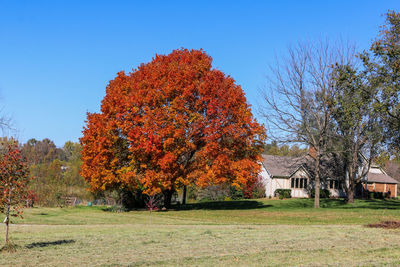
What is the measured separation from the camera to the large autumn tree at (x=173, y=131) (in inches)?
Answer: 1128

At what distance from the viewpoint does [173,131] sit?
28.0 meters

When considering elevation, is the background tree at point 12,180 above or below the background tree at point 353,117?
below

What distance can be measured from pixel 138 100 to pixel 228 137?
7022mm

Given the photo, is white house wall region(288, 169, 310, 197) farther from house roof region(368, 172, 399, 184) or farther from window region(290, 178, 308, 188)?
house roof region(368, 172, 399, 184)

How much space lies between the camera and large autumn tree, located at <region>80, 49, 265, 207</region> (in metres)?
28.7

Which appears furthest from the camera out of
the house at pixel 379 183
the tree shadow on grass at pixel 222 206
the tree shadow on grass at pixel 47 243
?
the house at pixel 379 183

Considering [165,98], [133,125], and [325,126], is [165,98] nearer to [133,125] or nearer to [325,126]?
[133,125]

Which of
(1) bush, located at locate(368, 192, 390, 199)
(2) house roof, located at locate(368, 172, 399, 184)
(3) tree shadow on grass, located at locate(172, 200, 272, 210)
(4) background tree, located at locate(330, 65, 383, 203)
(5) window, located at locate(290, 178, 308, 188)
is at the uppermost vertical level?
(4) background tree, located at locate(330, 65, 383, 203)

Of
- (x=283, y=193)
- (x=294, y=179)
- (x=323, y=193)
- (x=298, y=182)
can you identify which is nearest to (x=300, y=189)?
(x=298, y=182)

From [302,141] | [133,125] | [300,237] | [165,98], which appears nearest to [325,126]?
[302,141]

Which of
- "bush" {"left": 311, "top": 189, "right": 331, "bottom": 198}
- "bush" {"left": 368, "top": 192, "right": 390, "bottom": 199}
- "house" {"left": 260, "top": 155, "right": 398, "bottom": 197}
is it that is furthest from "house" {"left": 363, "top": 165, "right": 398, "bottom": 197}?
"bush" {"left": 311, "top": 189, "right": 331, "bottom": 198}

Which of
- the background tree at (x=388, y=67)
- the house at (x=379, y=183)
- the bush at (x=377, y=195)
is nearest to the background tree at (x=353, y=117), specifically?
the background tree at (x=388, y=67)

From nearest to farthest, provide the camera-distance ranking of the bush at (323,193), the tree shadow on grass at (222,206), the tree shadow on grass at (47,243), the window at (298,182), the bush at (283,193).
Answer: the tree shadow on grass at (47,243) → the tree shadow on grass at (222,206) → the bush at (283,193) → the window at (298,182) → the bush at (323,193)

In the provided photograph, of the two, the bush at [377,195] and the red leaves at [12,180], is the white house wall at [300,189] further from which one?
the red leaves at [12,180]
